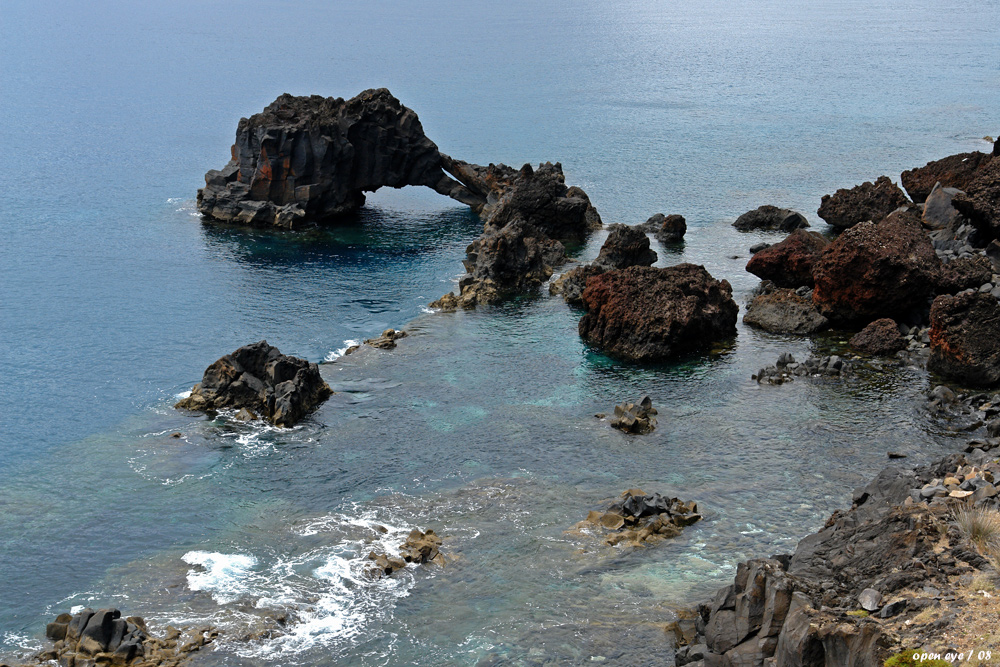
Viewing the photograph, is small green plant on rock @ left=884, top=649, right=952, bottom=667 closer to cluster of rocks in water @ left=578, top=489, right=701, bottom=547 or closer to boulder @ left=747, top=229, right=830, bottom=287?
cluster of rocks in water @ left=578, top=489, right=701, bottom=547

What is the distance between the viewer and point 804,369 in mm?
61125

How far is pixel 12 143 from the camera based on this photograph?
139 metres

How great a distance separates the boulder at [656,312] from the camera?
215 ft

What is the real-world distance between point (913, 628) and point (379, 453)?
108ft

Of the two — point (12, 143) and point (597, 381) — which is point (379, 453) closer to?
point (597, 381)

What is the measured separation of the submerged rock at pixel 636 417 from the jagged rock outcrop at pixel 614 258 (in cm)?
2344

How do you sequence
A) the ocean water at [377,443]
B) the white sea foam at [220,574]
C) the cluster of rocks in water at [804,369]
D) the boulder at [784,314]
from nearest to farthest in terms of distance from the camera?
the ocean water at [377,443]
the white sea foam at [220,574]
the cluster of rocks in water at [804,369]
the boulder at [784,314]

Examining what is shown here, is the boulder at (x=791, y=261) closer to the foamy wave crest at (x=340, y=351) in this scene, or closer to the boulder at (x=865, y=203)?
the boulder at (x=865, y=203)

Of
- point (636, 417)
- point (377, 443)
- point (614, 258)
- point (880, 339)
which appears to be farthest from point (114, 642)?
point (614, 258)

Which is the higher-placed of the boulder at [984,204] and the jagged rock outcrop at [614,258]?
the boulder at [984,204]

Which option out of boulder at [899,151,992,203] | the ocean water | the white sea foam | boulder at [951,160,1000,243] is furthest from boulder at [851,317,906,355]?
the white sea foam

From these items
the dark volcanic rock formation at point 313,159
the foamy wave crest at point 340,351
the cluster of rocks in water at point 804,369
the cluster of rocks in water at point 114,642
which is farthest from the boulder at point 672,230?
the cluster of rocks in water at point 114,642

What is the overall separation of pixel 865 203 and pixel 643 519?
57.9m

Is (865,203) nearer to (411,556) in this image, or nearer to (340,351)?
(340,351)
